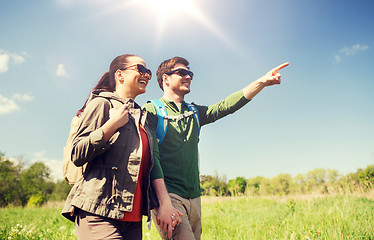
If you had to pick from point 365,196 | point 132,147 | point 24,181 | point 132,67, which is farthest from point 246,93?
point 24,181

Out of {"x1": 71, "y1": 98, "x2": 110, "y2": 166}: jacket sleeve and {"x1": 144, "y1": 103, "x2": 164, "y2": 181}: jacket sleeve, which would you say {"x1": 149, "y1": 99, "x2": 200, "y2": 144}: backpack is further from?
{"x1": 71, "y1": 98, "x2": 110, "y2": 166}: jacket sleeve

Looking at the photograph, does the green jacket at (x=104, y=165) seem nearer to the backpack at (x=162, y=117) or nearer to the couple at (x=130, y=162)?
the couple at (x=130, y=162)

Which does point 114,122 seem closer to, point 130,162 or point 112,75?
point 130,162

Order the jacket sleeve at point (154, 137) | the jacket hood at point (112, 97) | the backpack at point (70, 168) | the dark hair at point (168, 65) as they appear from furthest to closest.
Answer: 1. the dark hair at point (168, 65)
2. the jacket sleeve at point (154, 137)
3. the jacket hood at point (112, 97)
4. the backpack at point (70, 168)

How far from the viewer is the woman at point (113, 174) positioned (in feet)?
5.80

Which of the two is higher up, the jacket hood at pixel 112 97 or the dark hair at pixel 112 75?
the dark hair at pixel 112 75

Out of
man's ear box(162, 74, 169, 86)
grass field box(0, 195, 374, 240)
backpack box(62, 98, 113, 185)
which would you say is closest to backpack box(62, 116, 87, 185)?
backpack box(62, 98, 113, 185)

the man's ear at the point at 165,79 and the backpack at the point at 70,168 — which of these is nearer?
the backpack at the point at 70,168

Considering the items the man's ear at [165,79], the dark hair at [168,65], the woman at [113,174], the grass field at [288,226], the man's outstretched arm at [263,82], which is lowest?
the grass field at [288,226]

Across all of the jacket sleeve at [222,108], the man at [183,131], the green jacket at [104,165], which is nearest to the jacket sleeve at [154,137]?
the man at [183,131]

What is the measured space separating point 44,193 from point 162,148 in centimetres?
5870

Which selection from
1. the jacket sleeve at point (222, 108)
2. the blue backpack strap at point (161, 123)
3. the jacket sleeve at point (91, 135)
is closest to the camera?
the jacket sleeve at point (91, 135)

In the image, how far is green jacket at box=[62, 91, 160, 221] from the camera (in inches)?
69.5

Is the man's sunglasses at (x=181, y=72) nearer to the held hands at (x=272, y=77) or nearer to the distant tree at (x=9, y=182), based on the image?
the held hands at (x=272, y=77)
